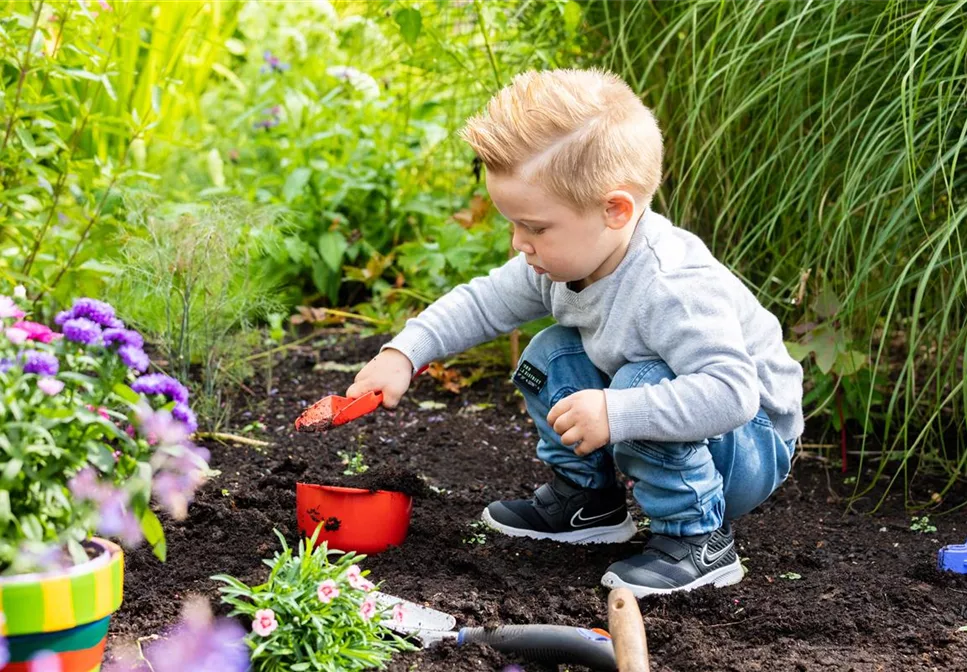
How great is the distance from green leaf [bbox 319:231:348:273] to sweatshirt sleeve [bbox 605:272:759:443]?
1.84m

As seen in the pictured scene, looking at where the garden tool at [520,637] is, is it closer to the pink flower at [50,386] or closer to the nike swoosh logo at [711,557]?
the nike swoosh logo at [711,557]

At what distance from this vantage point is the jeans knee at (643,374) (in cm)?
196

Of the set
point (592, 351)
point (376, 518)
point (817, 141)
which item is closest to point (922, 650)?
point (592, 351)

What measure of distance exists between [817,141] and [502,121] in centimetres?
102

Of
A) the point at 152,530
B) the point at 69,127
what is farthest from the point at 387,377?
the point at 69,127

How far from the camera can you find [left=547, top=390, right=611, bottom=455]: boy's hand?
187cm

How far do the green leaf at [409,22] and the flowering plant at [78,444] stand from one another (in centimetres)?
167

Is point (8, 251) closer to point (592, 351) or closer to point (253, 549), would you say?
point (253, 549)

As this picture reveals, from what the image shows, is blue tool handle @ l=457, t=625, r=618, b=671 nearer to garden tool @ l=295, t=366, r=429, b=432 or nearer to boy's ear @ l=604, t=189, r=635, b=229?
garden tool @ l=295, t=366, r=429, b=432

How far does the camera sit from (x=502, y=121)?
1.95 metres

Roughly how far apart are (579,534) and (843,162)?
1.04 metres

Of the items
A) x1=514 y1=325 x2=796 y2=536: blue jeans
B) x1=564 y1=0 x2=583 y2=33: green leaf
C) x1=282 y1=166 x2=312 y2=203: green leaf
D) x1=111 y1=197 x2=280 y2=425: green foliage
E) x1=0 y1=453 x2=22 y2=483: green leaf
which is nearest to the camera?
x1=0 y1=453 x2=22 y2=483: green leaf

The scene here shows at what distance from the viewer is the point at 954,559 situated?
2043 mm

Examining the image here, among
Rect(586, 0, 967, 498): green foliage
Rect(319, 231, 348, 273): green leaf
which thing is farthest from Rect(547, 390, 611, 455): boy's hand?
Rect(319, 231, 348, 273): green leaf
